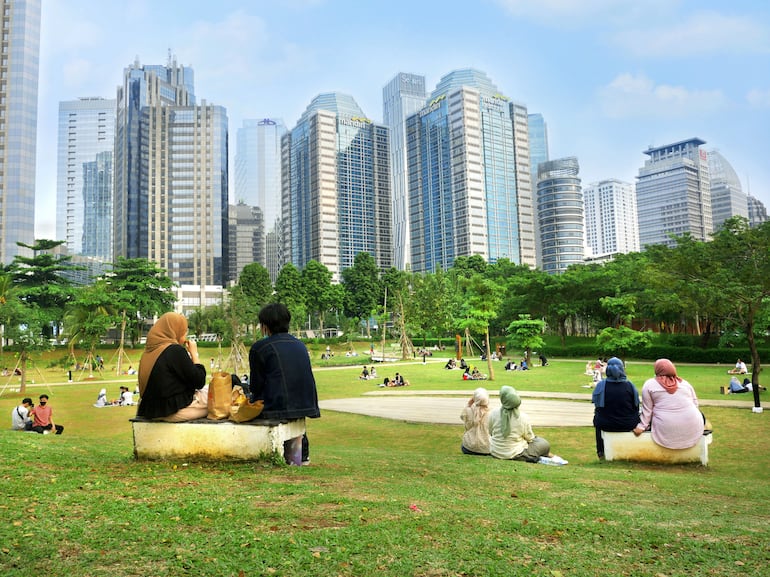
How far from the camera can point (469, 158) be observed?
11238 centimetres

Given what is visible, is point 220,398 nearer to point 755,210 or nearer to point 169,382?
point 169,382

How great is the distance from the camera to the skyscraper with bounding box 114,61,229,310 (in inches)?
4407

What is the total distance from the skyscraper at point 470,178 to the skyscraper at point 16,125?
77.5 meters

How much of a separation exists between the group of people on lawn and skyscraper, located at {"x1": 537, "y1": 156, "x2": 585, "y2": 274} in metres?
113

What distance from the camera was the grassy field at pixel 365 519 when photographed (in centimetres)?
290

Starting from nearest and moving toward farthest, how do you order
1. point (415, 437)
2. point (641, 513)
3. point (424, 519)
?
point (424, 519) → point (641, 513) → point (415, 437)

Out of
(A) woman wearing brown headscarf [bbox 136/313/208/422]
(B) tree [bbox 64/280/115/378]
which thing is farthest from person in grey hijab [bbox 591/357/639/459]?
(B) tree [bbox 64/280/115/378]

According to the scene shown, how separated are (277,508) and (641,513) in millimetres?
3021

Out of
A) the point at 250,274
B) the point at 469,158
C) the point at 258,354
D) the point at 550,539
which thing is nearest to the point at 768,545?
the point at 550,539

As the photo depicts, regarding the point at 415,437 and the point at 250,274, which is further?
the point at 250,274

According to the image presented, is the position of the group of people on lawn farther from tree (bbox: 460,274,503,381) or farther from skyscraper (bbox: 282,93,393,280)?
skyscraper (bbox: 282,93,393,280)

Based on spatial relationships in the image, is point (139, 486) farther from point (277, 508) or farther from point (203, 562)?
point (203, 562)

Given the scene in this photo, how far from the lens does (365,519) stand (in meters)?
3.66

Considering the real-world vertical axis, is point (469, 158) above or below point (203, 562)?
above
